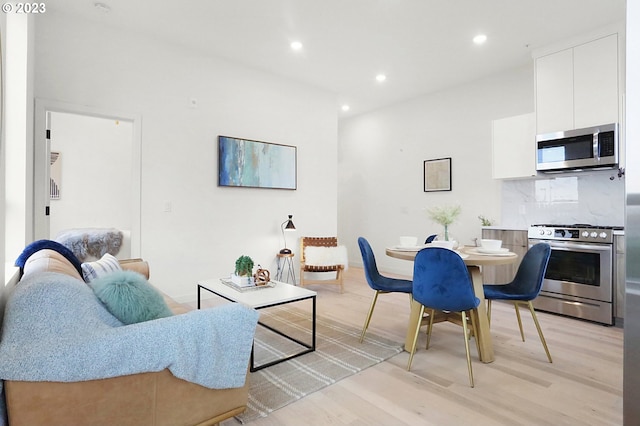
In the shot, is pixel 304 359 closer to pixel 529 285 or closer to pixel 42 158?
pixel 529 285

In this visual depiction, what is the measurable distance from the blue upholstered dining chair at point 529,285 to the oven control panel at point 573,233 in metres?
1.18

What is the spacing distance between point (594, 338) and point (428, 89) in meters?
3.85

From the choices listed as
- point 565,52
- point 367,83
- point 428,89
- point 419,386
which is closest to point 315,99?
point 367,83

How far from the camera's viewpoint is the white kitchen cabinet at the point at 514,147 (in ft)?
12.9

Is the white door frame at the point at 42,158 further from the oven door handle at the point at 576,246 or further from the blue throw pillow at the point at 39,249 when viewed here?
the oven door handle at the point at 576,246

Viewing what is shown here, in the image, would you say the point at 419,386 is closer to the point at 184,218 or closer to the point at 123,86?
the point at 184,218

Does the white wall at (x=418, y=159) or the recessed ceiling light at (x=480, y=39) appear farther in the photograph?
the white wall at (x=418, y=159)

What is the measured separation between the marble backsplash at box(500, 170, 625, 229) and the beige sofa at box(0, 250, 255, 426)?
4.12m

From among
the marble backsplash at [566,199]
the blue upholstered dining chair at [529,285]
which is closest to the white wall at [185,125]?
the marble backsplash at [566,199]

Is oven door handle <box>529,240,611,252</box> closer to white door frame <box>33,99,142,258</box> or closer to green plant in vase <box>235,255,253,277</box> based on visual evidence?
green plant in vase <box>235,255,253,277</box>

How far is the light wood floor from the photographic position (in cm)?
176

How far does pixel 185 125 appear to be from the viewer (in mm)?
3930

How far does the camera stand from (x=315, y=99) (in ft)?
17.0

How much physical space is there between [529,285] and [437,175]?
2974mm
